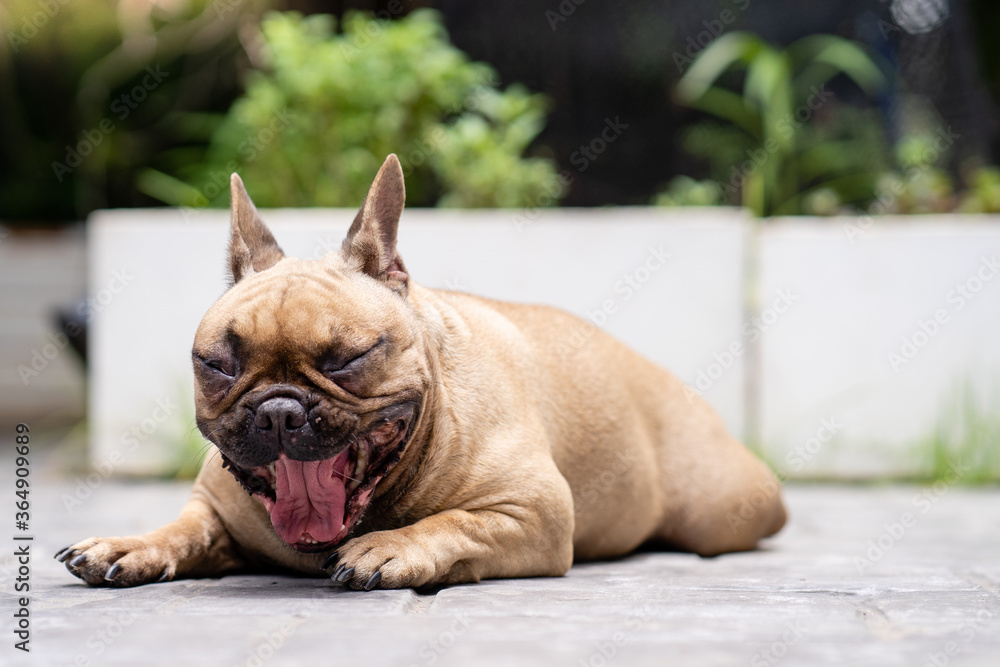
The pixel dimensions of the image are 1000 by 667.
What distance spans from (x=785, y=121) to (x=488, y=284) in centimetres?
246

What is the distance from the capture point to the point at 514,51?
337 inches

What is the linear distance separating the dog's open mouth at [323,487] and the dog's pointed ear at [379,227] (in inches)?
20.4

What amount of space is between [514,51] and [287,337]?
244 inches

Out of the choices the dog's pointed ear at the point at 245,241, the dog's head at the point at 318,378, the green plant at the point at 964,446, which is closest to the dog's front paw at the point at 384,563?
the dog's head at the point at 318,378

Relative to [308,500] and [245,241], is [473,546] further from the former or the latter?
[245,241]

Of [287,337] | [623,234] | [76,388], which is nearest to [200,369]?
[287,337]

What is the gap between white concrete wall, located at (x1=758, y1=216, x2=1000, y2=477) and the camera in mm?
6219

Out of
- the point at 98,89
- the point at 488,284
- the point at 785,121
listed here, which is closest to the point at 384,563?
the point at 488,284

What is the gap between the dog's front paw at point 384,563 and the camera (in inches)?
113

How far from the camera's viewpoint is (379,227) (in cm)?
324

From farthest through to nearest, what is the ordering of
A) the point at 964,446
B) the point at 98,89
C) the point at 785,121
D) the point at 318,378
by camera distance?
the point at 98,89 < the point at 785,121 < the point at 964,446 < the point at 318,378

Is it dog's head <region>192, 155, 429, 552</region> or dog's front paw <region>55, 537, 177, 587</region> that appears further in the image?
dog's front paw <region>55, 537, 177, 587</region>

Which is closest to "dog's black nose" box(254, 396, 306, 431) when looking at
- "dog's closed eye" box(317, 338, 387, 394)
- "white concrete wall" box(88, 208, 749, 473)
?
"dog's closed eye" box(317, 338, 387, 394)

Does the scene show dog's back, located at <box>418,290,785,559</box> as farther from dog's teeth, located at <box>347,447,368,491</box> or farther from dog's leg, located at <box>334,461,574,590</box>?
dog's teeth, located at <box>347,447,368,491</box>
